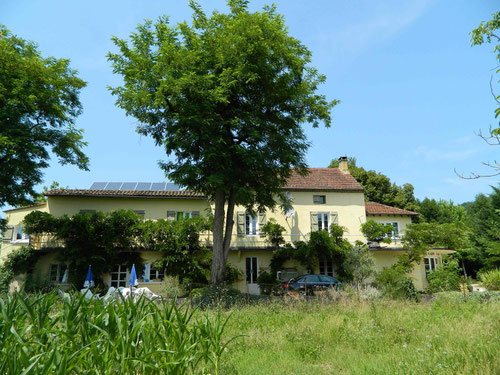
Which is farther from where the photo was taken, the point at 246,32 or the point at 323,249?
the point at 323,249

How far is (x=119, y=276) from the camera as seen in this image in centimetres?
2066

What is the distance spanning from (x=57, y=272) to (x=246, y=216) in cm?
1295

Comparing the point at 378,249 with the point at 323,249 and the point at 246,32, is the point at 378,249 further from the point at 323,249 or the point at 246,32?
the point at 246,32

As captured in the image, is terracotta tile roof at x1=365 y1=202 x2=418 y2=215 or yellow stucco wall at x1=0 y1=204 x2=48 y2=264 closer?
yellow stucco wall at x1=0 y1=204 x2=48 y2=264

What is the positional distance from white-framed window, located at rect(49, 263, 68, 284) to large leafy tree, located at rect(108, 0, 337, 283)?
11.1 metres

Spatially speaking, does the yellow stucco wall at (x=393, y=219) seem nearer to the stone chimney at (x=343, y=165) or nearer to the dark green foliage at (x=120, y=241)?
the stone chimney at (x=343, y=165)

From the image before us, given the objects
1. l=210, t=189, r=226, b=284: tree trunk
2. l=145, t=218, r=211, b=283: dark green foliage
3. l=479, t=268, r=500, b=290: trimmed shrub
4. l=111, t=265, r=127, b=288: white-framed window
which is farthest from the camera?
l=111, t=265, r=127, b=288: white-framed window

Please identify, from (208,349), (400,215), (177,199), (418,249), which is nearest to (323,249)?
(418,249)

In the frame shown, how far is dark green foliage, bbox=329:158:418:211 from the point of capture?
124 feet

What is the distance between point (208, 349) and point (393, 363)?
283 centimetres

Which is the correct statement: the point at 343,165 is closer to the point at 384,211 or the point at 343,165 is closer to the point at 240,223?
the point at 384,211

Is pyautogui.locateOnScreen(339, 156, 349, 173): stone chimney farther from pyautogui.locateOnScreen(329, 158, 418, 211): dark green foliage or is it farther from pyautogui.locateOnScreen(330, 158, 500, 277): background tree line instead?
pyautogui.locateOnScreen(329, 158, 418, 211): dark green foliage

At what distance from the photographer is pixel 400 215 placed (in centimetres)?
2648

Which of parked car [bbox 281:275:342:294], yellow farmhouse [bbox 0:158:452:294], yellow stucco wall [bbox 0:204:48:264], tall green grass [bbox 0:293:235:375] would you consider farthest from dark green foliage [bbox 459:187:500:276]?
yellow stucco wall [bbox 0:204:48:264]
